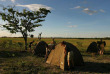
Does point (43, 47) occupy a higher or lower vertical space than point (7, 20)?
lower

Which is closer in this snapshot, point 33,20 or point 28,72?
point 28,72

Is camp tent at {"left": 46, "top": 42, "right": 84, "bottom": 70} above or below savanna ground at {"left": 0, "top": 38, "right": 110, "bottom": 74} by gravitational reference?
above

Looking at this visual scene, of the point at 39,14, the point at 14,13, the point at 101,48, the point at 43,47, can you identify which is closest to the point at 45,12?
the point at 39,14

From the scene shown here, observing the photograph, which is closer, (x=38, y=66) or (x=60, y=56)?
(x=60, y=56)

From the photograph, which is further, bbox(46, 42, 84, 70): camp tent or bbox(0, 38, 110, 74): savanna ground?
bbox(46, 42, 84, 70): camp tent

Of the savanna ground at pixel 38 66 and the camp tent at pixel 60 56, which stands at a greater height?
the camp tent at pixel 60 56

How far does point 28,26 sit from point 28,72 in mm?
18491

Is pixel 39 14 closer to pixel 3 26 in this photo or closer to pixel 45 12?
pixel 45 12

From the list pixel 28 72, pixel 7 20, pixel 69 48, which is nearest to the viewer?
pixel 28 72

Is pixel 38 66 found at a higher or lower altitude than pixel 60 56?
lower

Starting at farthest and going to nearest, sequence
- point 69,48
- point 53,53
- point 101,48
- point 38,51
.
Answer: point 101,48
point 38,51
point 53,53
point 69,48

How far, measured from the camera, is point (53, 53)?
12578mm

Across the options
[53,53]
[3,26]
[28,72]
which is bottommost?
[28,72]

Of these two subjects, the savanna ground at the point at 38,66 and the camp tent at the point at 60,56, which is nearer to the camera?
the savanna ground at the point at 38,66
